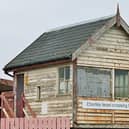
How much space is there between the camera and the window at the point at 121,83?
30.4m

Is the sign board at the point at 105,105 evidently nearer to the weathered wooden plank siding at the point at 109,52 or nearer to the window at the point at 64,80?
the window at the point at 64,80

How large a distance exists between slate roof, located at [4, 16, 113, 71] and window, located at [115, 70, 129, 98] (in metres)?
2.69

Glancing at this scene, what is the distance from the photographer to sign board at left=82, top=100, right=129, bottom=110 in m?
29.0

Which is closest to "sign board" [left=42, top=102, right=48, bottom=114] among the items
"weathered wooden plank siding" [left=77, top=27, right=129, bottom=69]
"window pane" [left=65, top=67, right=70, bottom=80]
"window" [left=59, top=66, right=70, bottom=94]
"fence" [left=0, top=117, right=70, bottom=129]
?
"window" [left=59, top=66, right=70, bottom=94]

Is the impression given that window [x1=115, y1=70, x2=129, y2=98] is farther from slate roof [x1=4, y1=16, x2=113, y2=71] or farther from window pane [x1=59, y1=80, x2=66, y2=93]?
window pane [x1=59, y1=80, x2=66, y2=93]

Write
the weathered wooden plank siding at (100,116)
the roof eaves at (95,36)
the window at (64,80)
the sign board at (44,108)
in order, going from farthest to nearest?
the sign board at (44,108)
the window at (64,80)
the weathered wooden plank siding at (100,116)
the roof eaves at (95,36)

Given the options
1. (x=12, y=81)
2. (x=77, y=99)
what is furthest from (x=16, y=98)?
(x=77, y=99)

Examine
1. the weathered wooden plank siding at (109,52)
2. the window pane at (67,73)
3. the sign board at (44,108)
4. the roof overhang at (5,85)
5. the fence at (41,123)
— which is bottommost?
the fence at (41,123)

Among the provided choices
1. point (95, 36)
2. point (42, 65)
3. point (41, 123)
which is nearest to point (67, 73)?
point (42, 65)

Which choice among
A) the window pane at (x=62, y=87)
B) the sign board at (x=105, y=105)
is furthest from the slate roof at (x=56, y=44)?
the sign board at (x=105, y=105)

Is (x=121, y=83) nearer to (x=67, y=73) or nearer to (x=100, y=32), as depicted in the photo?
(x=100, y=32)

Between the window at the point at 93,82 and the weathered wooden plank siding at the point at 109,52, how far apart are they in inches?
12.4

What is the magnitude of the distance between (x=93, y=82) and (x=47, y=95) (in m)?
2.62

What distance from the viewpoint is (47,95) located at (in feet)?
100.0
